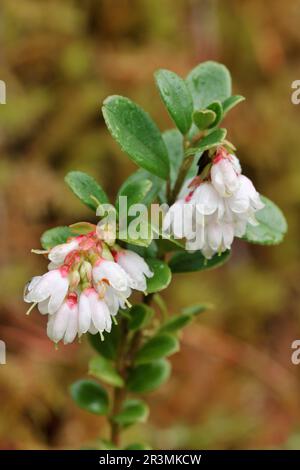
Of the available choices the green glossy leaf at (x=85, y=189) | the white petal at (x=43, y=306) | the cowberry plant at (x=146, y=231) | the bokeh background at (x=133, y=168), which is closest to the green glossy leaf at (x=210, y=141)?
the cowberry plant at (x=146, y=231)

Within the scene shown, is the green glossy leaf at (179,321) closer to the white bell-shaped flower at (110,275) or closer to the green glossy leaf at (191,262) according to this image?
the green glossy leaf at (191,262)

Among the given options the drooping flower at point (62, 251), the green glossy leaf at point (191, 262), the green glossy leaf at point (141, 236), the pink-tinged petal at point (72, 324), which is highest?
the green glossy leaf at point (191, 262)

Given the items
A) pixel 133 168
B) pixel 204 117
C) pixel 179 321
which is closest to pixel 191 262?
pixel 179 321

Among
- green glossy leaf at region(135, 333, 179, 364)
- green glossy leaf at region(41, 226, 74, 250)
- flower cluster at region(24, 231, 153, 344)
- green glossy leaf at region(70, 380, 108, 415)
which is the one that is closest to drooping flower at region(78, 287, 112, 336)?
flower cluster at region(24, 231, 153, 344)

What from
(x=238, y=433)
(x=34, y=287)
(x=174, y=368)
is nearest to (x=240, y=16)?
(x=174, y=368)

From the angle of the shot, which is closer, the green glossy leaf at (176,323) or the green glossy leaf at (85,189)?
the green glossy leaf at (85,189)

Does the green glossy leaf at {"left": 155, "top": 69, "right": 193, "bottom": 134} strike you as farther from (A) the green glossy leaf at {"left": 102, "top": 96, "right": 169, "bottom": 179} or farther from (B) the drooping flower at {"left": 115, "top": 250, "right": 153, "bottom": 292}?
(B) the drooping flower at {"left": 115, "top": 250, "right": 153, "bottom": 292}

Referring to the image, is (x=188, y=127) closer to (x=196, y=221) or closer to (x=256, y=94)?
(x=196, y=221)
